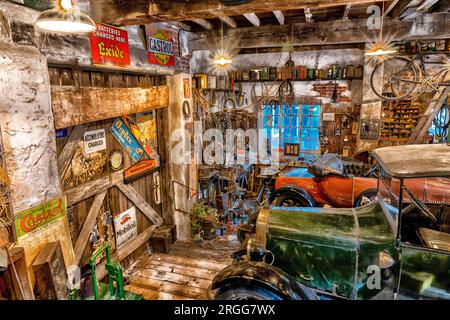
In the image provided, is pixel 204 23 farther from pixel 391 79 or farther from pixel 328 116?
pixel 328 116

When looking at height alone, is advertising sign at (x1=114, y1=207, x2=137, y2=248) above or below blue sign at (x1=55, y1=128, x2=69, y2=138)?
below

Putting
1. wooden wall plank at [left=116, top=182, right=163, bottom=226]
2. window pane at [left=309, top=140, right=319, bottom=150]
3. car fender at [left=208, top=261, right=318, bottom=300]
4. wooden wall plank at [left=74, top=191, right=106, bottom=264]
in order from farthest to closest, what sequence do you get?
window pane at [left=309, top=140, right=319, bottom=150] < wooden wall plank at [left=116, top=182, right=163, bottom=226] < wooden wall plank at [left=74, top=191, right=106, bottom=264] < car fender at [left=208, top=261, right=318, bottom=300]

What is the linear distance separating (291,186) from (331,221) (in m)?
3.04

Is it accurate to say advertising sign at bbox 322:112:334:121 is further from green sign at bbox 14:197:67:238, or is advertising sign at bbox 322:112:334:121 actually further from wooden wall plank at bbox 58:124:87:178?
green sign at bbox 14:197:67:238

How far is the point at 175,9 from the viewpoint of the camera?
378 centimetres

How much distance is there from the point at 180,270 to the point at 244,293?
2.41m

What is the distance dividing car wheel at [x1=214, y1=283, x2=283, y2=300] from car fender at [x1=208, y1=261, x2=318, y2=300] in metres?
0.04

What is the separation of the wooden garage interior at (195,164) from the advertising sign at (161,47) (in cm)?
4

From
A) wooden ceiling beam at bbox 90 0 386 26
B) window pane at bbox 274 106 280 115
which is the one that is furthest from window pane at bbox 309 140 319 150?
wooden ceiling beam at bbox 90 0 386 26

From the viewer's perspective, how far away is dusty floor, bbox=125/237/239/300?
4.52 meters

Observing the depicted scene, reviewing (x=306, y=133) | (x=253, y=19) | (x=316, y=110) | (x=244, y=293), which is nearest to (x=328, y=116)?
(x=316, y=110)

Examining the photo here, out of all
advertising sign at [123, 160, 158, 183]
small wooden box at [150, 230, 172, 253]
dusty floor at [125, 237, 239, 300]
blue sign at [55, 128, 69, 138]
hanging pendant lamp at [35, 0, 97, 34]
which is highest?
hanging pendant lamp at [35, 0, 97, 34]

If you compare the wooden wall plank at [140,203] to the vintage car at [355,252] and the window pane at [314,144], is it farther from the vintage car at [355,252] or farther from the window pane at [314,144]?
the window pane at [314,144]

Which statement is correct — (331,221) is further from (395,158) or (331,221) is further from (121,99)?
(121,99)
